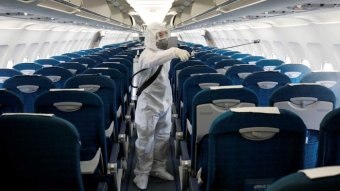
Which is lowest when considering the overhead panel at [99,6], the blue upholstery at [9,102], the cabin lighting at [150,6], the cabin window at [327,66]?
the cabin window at [327,66]

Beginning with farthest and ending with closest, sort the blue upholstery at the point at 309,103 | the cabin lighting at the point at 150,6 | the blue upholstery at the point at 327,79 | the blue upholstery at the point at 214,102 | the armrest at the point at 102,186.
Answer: the cabin lighting at the point at 150,6 → the blue upholstery at the point at 327,79 → the blue upholstery at the point at 309,103 → the blue upholstery at the point at 214,102 → the armrest at the point at 102,186

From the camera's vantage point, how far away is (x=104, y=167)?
4246mm

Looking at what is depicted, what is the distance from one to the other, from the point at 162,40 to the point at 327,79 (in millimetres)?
2305

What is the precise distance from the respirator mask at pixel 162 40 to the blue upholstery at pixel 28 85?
1.63 meters

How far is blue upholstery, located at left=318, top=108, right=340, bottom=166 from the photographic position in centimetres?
263

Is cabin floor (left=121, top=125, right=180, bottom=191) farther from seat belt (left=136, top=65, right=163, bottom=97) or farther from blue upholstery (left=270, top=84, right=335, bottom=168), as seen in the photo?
blue upholstery (left=270, top=84, right=335, bottom=168)

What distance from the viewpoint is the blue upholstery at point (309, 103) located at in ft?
13.0

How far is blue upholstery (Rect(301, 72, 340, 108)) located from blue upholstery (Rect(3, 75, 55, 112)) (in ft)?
11.6

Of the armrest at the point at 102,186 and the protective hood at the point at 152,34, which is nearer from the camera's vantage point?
the armrest at the point at 102,186

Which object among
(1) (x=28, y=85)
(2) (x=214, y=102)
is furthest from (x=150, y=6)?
(2) (x=214, y=102)

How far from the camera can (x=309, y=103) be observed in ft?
13.4

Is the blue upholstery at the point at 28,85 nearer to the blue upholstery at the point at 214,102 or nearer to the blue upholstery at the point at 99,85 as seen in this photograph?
the blue upholstery at the point at 99,85

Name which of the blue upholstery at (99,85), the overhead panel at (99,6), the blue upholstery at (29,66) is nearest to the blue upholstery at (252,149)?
the blue upholstery at (99,85)

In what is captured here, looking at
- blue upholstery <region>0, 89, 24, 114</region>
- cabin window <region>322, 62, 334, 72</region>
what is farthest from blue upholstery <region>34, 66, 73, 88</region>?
cabin window <region>322, 62, 334, 72</region>
